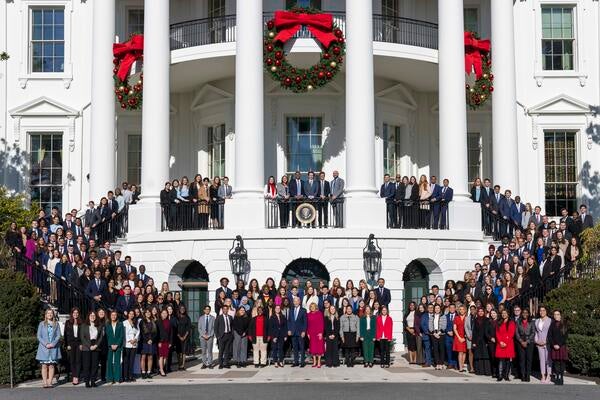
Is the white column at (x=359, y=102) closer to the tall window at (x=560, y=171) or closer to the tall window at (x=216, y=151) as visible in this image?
the tall window at (x=216, y=151)

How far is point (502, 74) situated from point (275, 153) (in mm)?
7280

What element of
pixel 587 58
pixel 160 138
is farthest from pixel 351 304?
pixel 587 58

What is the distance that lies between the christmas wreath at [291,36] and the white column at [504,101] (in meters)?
5.04

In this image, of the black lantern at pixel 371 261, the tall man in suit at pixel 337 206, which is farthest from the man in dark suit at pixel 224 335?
the tall man in suit at pixel 337 206

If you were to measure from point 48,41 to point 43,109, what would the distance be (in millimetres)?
2300

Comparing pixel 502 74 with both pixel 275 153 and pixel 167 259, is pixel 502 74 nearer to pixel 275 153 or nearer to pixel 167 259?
pixel 275 153

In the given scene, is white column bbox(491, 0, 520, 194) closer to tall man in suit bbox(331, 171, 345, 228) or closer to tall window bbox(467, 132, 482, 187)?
tall window bbox(467, 132, 482, 187)

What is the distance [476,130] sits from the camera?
35.7 m

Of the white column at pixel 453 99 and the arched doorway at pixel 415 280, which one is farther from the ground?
the white column at pixel 453 99

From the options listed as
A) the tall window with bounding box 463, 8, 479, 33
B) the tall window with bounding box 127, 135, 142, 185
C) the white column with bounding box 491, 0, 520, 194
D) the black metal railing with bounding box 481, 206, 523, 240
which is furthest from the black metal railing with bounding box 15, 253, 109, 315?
the tall window with bounding box 463, 8, 479, 33

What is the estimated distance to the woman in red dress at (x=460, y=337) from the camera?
75.7 feet

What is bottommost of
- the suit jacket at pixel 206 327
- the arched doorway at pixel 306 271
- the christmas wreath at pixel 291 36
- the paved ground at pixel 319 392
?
the paved ground at pixel 319 392

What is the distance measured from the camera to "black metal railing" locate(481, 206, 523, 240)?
29.3 meters

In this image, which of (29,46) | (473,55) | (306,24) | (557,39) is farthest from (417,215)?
(29,46)
